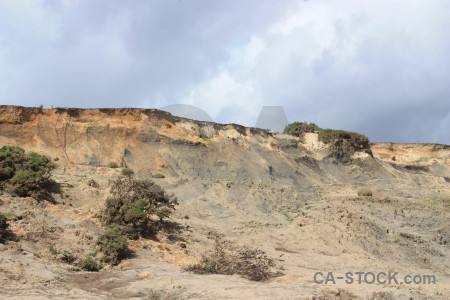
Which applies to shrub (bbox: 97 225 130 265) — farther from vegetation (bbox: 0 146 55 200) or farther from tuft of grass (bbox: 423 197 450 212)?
tuft of grass (bbox: 423 197 450 212)

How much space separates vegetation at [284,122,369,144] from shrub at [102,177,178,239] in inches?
1056

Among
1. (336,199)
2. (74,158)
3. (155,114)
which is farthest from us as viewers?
(155,114)

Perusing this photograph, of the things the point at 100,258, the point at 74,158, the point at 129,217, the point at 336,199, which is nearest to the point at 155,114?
the point at 74,158

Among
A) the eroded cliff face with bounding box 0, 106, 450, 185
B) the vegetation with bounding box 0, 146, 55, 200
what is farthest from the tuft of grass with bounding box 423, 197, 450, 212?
the vegetation with bounding box 0, 146, 55, 200

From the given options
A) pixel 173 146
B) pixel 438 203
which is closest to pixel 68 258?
pixel 173 146

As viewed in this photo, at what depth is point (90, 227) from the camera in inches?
597

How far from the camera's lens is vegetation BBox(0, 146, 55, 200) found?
1638 centimetres

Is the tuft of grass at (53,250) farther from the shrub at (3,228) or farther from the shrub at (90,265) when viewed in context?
the shrub at (3,228)

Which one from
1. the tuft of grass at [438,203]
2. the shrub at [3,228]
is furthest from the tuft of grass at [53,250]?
the tuft of grass at [438,203]

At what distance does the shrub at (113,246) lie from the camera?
1330cm

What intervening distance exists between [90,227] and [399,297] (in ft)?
31.3

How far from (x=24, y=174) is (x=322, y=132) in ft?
104

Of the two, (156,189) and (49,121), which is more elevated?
(49,121)

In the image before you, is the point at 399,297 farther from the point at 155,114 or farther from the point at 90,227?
the point at 155,114
